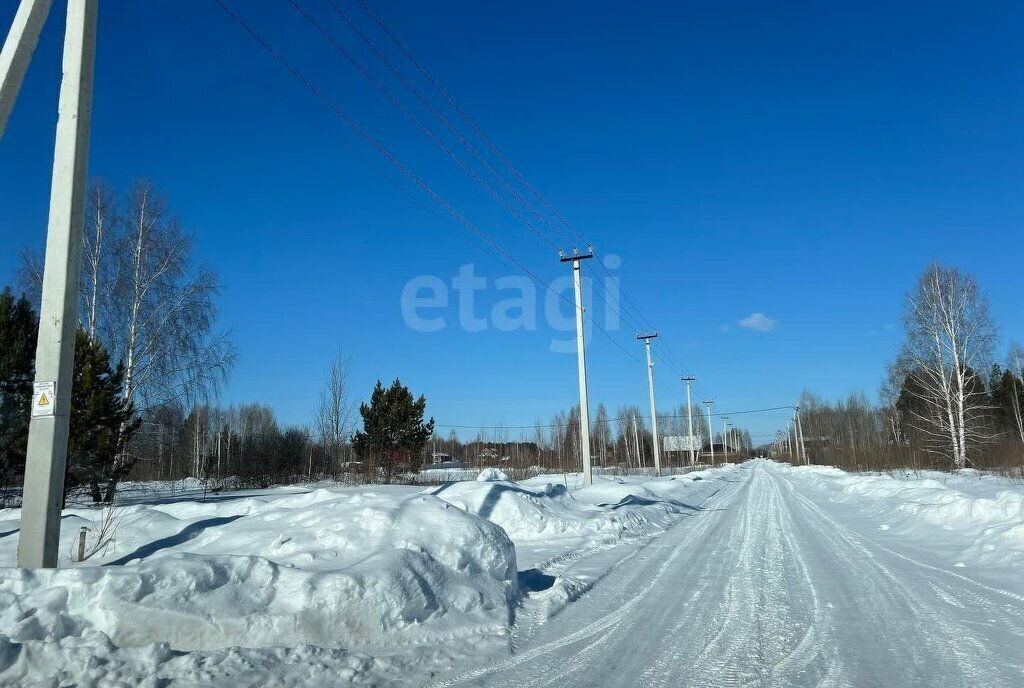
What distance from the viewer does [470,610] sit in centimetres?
578

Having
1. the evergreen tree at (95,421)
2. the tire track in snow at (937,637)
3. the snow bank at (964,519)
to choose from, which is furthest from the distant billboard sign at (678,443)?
the tire track in snow at (937,637)

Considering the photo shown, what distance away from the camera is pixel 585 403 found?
21.7m

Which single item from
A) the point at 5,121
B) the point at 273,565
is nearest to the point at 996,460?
the point at 273,565

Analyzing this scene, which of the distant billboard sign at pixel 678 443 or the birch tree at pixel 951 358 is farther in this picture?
the distant billboard sign at pixel 678 443

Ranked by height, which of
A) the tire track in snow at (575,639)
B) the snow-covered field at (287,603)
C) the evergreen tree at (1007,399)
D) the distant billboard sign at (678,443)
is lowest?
the tire track in snow at (575,639)

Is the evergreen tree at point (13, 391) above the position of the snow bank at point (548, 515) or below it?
above

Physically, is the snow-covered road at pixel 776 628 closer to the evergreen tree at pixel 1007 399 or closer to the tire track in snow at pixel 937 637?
the tire track in snow at pixel 937 637

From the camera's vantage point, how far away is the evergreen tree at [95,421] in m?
18.4

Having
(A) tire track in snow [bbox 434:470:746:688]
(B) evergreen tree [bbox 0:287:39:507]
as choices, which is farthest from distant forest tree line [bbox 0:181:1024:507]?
(A) tire track in snow [bbox 434:470:746:688]

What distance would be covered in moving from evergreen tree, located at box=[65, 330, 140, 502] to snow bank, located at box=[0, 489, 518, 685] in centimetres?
1458

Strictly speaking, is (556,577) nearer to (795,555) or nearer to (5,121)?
(795,555)

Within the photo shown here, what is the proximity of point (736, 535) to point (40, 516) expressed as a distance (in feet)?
35.2

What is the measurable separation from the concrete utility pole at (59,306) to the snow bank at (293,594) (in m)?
1.11

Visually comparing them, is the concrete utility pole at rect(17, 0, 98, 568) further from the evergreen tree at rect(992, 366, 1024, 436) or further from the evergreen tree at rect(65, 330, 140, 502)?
the evergreen tree at rect(992, 366, 1024, 436)
